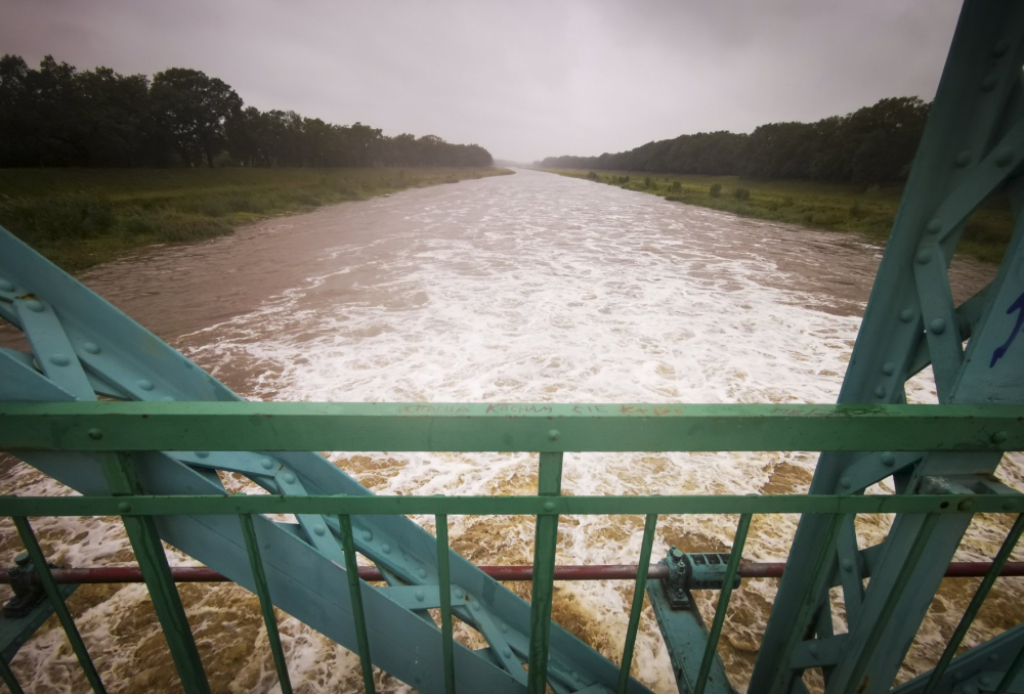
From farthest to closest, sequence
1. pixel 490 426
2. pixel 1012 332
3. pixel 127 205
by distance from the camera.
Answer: pixel 127 205
pixel 1012 332
pixel 490 426

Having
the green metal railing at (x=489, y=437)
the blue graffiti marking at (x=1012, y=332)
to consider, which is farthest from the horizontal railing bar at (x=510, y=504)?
the blue graffiti marking at (x=1012, y=332)

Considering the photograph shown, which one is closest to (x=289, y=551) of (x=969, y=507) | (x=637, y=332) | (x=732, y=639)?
(x=969, y=507)

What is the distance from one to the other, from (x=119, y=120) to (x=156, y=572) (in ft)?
149

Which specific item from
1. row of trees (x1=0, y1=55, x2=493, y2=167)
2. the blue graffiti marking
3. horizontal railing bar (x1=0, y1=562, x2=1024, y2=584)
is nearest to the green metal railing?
the blue graffiti marking

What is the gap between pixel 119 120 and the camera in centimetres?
3262

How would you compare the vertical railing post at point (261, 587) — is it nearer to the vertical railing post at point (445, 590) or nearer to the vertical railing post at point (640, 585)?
the vertical railing post at point (445, 590)

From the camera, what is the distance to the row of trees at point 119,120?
26406 mm

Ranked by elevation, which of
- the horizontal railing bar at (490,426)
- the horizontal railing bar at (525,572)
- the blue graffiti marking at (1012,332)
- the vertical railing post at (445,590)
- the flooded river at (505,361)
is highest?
the blue graffiti marking at (1012,332)

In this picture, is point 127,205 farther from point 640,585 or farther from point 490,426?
point 640,585

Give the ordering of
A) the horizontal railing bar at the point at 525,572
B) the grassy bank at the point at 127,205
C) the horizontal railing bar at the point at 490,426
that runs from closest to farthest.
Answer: the horizontal railing bar at the point at 490,426 → the horizontal railing bar at the point at 525,572 → the grassy bank at the point at 127,205

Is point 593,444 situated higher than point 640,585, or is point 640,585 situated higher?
point 593,444

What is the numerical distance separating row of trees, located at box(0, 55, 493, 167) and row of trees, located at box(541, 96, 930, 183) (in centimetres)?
4126

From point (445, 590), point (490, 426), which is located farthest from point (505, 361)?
point (490, 426)

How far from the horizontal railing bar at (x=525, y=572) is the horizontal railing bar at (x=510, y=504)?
1.11 metres
